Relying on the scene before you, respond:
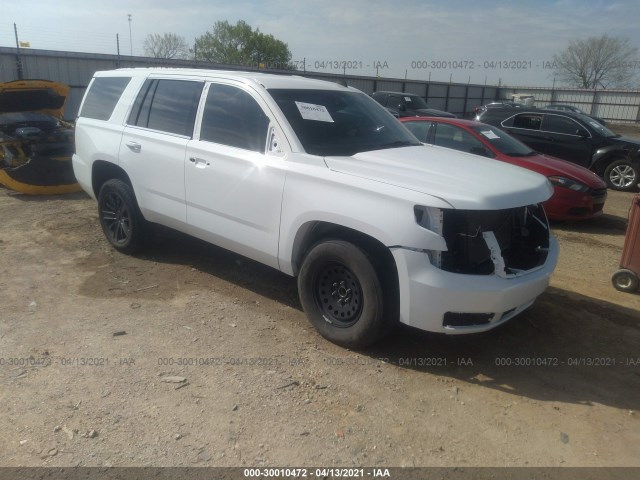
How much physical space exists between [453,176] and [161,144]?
2.76m

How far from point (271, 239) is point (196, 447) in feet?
5.66

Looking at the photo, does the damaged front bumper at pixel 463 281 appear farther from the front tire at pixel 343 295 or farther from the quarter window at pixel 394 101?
the quarter window at pixel 394 101

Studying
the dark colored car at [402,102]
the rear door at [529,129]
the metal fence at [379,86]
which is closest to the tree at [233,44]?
the metal fence at [379,86]

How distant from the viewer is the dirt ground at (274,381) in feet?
9.43

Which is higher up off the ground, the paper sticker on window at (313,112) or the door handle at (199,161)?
the paper sticker on window at (313,112)

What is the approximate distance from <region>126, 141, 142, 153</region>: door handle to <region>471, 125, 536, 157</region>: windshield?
513 cm

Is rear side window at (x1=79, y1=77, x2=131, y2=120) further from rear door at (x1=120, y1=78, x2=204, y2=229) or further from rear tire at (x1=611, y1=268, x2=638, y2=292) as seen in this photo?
rear tire at (x1=611, y1=268, x2=638, y2=292)

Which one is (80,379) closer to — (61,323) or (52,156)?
(61,323)

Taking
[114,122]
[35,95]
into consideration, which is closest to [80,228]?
[114,122]

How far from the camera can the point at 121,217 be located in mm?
5656

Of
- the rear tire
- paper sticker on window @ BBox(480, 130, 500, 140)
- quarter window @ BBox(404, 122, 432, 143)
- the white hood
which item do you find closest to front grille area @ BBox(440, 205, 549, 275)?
the white hood

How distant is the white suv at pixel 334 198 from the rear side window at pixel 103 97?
3.5 inches

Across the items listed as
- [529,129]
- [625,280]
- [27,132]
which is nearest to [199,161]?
[625,280]

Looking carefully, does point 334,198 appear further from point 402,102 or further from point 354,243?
point 402,102
